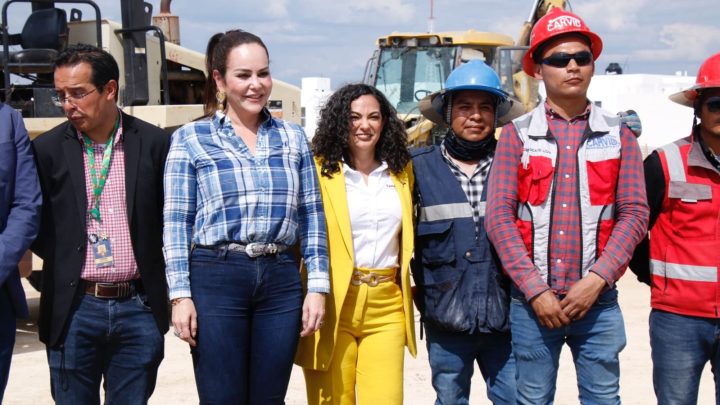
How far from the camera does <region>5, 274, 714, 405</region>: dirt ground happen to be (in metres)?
5.60

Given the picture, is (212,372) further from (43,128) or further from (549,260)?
(43,128)

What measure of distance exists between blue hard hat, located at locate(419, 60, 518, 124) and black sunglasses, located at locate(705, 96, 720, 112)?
90 cm

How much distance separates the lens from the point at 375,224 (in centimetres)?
378

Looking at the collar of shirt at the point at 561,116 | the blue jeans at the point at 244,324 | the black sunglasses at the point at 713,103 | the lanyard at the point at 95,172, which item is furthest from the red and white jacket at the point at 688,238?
the lanyard at the point at 95,172

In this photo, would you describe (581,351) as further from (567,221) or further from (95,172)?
(95,172)

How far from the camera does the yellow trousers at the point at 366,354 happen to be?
12.3 feet

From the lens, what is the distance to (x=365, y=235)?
148 inches

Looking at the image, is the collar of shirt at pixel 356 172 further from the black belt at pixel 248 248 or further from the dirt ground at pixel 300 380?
the dirt ground at pixel 300 380

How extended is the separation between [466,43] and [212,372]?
36.4 feet

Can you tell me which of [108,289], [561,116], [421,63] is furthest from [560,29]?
[421,63]

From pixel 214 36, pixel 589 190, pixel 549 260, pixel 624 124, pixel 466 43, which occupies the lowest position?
pixel 549 260

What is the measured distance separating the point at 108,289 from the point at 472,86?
182cm

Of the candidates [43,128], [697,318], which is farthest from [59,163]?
[43,128]

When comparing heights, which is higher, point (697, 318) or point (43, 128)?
point (43, 128)
